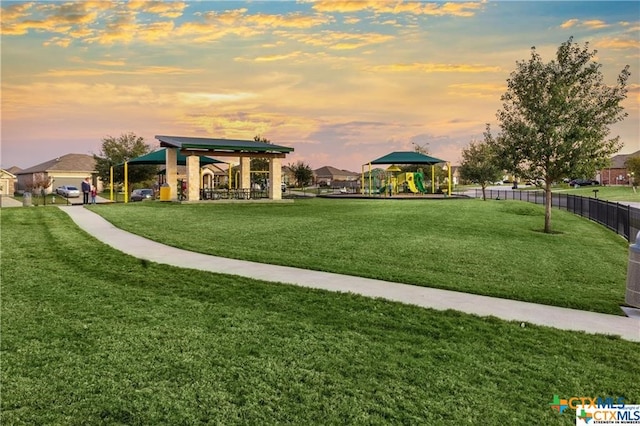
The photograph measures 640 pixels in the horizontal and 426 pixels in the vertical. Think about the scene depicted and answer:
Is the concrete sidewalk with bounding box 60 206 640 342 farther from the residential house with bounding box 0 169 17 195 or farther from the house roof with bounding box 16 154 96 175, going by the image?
the residential house with bounding box 0 169 17 195

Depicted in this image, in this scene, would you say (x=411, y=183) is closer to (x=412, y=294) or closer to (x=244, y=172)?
(x=244, y=172)

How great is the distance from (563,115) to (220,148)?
22162 millimetres

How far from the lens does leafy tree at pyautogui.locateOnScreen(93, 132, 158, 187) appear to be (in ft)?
169

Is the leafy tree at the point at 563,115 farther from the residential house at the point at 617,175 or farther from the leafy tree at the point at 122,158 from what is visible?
the residential house at the point at 617,175

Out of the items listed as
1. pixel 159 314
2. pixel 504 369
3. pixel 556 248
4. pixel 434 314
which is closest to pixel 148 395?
pixel 159 314

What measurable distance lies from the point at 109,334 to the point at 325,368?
117 inches

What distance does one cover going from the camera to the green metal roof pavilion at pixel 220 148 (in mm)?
31422

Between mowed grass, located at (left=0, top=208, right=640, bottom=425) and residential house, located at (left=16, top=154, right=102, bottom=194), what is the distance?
235ft

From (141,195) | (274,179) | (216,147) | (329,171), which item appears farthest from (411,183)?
(329,171)

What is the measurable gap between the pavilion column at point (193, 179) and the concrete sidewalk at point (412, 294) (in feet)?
63.4

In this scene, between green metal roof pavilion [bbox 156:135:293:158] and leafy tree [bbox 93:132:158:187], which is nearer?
green metal roof pavilion [bbox 156:135:293:158]

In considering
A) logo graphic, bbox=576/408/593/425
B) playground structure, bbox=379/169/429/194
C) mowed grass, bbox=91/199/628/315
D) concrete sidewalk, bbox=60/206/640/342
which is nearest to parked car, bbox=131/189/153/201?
mowed grass, bbox=91/199/628/315

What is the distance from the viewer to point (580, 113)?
18.5 m

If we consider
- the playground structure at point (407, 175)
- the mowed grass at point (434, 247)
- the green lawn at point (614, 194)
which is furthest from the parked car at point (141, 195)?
the green lawn at point (614, 194)
